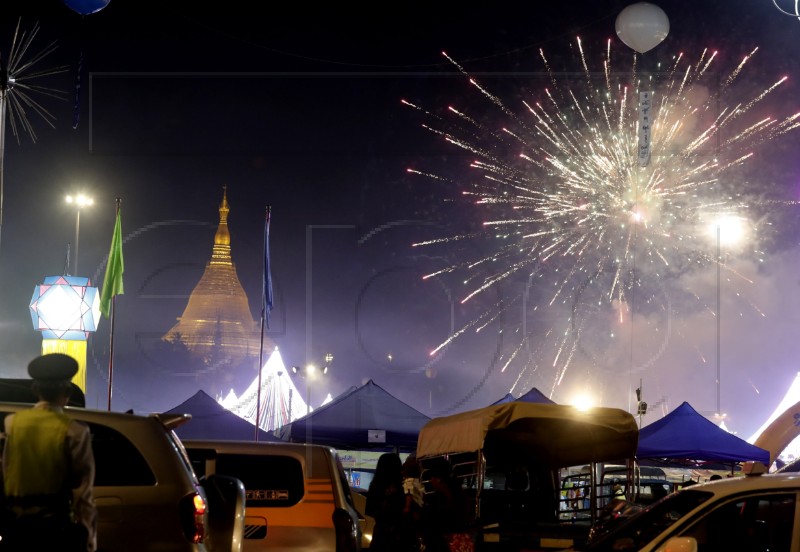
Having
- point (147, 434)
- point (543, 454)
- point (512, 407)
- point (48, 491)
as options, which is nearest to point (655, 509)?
point (147, 434)

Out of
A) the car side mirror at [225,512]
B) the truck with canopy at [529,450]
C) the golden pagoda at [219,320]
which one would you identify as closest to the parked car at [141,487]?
the car side mirror at [225,512]

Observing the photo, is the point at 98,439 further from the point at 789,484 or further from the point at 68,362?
the point at 789,484

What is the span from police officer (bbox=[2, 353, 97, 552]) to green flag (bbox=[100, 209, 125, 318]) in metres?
30.2

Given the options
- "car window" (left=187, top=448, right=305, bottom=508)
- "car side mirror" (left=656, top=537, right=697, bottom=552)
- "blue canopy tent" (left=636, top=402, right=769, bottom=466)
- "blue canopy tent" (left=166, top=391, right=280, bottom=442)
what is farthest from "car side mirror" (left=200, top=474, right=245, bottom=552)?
"blue canopy tent" (left=166, top=391, right=280, bottom=442)

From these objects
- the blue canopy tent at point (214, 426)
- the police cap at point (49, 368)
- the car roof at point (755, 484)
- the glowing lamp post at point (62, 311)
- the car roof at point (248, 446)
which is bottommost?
the blue canopy tent at point (214, 426)

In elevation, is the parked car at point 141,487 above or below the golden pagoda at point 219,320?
below

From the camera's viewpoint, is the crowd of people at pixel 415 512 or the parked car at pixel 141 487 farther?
the crowd of people at pixel 415 512

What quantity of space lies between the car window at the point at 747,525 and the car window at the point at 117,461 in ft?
9.65

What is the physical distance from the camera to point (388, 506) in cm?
909

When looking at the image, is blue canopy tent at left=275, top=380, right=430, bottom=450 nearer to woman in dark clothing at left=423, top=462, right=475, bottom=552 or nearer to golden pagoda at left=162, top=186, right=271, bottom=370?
woman in dark clothing at left=423, top=462, right=475, bottom=552

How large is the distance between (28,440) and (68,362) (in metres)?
0.43

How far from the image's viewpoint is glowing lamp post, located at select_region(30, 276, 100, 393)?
40.8m

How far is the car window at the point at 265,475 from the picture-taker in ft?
30.7

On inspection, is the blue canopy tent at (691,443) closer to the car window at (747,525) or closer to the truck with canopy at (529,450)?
the truck with canopy at (529,450)
